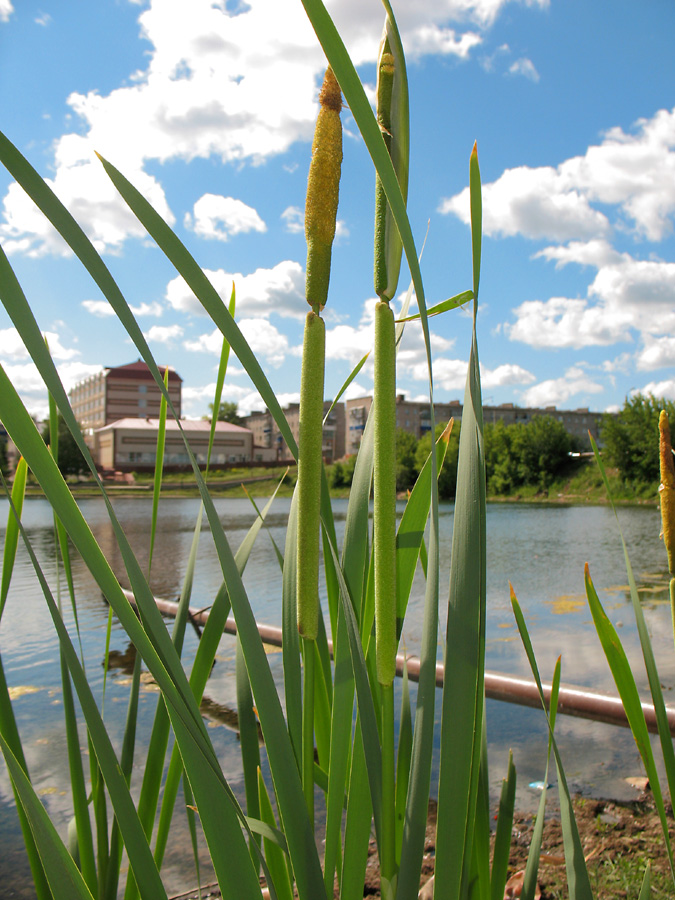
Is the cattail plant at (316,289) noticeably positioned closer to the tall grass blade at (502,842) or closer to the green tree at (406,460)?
the tall grass blade at (502,842)

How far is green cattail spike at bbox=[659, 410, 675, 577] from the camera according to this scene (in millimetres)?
566

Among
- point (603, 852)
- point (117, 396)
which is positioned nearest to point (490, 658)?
point (603, 852)

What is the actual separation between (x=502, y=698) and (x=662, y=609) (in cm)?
341

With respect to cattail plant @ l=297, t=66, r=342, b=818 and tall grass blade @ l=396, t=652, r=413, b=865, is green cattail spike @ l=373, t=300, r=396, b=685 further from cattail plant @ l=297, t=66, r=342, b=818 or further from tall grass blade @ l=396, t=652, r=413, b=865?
tall grass blade @ l=396, t=652, r=413, b=865

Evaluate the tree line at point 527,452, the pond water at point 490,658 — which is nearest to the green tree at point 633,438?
the tree line at point 527,452

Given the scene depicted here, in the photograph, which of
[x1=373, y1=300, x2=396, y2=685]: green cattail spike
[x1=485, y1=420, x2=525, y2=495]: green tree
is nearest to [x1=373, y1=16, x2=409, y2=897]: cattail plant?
[x1=373, y1=300, x2=396, y2=685]: green cattail spike

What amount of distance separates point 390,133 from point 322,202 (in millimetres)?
61

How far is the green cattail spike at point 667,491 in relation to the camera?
0.57m

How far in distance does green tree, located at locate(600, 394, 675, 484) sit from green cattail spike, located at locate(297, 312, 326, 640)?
2646 cm

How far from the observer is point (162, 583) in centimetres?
579

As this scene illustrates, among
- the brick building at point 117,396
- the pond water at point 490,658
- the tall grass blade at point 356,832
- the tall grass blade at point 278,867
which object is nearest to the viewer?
the tall grass blade at point 356,832

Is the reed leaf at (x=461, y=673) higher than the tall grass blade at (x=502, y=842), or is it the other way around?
the reed leaf at (x=461, y=673)

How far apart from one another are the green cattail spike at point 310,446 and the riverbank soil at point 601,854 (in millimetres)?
1172

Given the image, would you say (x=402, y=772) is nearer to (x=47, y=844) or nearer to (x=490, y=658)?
(x=47, y=844)
